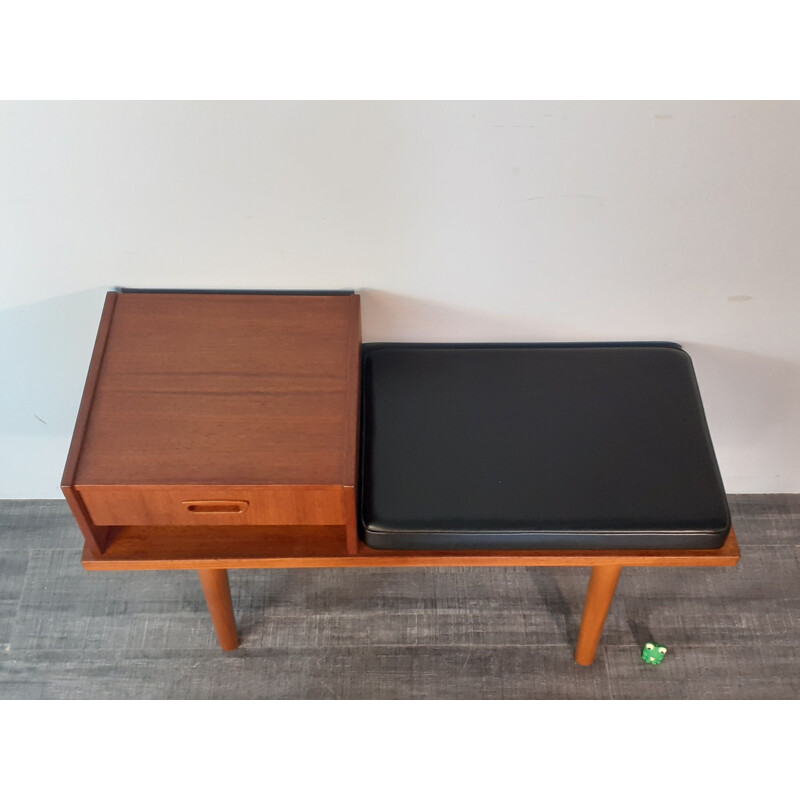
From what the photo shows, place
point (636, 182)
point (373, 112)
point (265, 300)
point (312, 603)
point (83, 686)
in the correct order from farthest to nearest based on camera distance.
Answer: point (312, 603)
point (83, 686)
point (265, 300)
point (636, 182)
point (373, 112)

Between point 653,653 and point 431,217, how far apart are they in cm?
95

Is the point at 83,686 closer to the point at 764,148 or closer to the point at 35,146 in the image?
the point at 35,146

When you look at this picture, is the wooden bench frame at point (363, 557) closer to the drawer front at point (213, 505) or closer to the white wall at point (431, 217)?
the drawer front at point (213, 505)

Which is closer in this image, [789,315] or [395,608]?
[789,315]

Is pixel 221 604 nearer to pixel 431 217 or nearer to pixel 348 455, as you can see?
pixel 348 455

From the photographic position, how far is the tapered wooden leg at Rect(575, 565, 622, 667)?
148 cm

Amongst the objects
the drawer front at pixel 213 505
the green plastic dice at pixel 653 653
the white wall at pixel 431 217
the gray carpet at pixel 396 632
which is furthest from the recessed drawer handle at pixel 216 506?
the green plastic dice at pixel 653 653

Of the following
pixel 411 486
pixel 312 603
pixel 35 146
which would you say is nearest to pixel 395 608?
pixel 312 603

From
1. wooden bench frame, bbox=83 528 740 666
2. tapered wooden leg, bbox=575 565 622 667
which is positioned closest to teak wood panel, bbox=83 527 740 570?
wooden bench frame, bbox=83 528 740 666

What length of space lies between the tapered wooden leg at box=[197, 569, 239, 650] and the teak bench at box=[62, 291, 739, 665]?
0.03 m

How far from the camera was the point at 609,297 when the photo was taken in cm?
149

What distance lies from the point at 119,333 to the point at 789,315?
44.7 inches

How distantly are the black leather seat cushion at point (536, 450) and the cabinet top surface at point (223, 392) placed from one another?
0.40ft

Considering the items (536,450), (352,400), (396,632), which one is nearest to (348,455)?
(352,400)
